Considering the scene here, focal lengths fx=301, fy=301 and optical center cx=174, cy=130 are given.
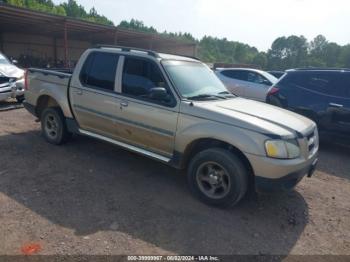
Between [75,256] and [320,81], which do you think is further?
[320,81]

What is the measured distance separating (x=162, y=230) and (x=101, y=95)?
2418 mm

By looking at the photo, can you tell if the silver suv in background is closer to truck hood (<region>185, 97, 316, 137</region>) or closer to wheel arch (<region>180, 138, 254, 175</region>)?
truck hood (<region>185, 97, 316, 137</region>)

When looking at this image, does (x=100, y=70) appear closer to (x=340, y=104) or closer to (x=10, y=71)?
(x=340, y=104)

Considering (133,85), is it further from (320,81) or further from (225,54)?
(225,54)

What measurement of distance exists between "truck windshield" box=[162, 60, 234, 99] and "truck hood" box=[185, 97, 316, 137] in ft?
0.80

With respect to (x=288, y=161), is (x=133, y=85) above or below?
above

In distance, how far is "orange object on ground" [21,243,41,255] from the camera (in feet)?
9.41

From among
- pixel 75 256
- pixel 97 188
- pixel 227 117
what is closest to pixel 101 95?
pixel 97 188

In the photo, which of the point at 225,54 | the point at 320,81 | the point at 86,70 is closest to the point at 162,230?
the point at 86,70

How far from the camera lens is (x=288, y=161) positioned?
11.4 ft

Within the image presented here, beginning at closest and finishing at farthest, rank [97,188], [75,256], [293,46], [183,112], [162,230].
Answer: [75,256]
[162,230]
[183,112]
[97,188]
[293,46]

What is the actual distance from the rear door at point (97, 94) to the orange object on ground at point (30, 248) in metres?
2.14

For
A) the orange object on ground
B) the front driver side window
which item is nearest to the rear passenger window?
the front driver side window

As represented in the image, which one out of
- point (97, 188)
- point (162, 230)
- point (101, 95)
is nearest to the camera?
point (162, 230)
